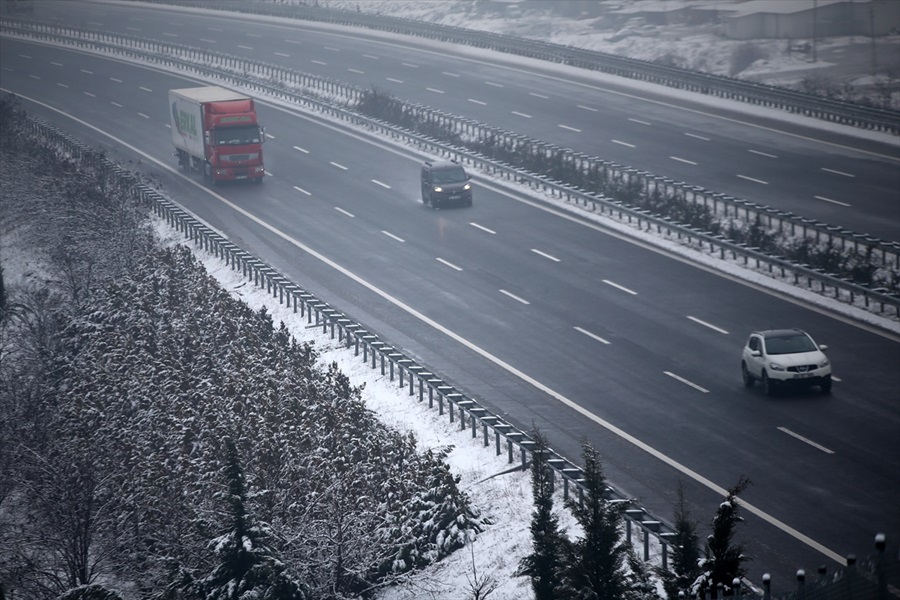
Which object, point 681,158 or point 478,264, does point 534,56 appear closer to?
point 681,158

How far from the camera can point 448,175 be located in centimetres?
4828

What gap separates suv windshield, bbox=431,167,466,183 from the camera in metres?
48.2

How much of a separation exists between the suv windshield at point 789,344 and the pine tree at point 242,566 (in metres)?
12.6

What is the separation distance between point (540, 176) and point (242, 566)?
32954mm

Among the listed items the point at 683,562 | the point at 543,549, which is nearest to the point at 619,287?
the point at 543,549

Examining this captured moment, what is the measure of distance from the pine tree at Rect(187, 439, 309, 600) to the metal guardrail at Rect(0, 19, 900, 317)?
63.4 ft

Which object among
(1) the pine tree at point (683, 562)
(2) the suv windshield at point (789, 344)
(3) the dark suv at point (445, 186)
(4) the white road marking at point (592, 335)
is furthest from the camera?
(3) the dark suv at point (445, 186)

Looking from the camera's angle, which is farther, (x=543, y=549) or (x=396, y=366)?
(x=396, y=366)

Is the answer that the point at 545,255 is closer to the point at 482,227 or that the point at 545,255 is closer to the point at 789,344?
the point at 482,227

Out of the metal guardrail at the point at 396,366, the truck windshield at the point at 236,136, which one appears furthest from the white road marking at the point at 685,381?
the truck windshield at the point at 236,136

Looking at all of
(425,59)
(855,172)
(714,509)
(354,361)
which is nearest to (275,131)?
(425,59)

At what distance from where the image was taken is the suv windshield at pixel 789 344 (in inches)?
1092

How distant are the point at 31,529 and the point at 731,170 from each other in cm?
3393

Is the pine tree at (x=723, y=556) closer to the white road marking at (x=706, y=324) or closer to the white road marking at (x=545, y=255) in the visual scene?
the white road marking at (x=706, y=324)
